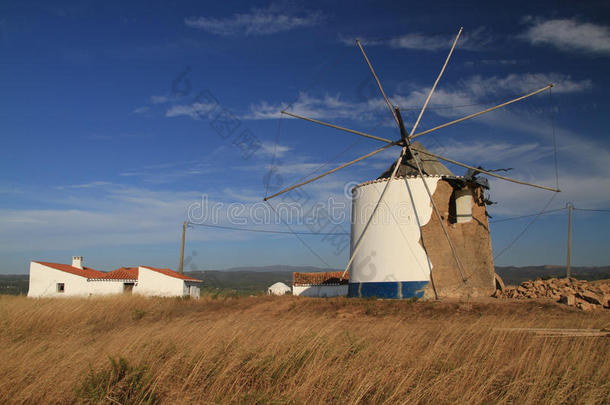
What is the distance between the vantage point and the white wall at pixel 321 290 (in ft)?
103

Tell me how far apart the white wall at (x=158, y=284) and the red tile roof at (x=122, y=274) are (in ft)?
4.90

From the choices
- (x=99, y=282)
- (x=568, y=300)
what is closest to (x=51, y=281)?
(x=99, y=282)

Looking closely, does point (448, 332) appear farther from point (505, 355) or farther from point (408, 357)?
point (408, 357)

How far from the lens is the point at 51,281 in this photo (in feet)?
104

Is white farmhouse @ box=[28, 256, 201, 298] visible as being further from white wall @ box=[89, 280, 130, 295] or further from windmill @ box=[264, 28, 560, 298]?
windmill @ box=[264, 28, 560, 298]

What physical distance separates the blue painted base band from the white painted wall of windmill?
183 millimetres

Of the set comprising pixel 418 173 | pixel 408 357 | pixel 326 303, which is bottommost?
pixel 326 303

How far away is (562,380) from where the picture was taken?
4.50m

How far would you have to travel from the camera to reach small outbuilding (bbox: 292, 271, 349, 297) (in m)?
31.3

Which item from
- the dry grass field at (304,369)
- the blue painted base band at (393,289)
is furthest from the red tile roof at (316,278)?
the dry grass field at (304,369)

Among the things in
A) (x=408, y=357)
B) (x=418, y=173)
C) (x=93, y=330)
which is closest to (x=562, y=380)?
(x=408, y=357)

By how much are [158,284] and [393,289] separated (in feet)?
63.8

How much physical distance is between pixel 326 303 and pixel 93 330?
961 centimetres

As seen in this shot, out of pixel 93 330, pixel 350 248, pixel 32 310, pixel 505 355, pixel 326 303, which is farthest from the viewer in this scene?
pixel 350 248
